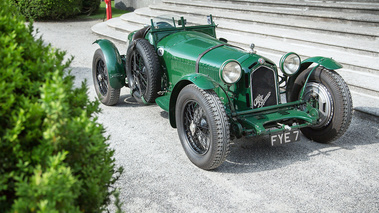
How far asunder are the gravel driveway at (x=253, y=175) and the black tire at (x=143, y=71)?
1.59ft

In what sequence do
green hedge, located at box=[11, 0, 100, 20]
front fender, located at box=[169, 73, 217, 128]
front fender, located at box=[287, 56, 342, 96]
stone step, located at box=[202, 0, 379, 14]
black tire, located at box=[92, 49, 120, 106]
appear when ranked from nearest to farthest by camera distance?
front fender, located at box=[169, 73, 217, 128], front fender, located at box=[287, 56, 342, 96], black tire, located at box=[92, 49, 120, 106], stone step, located at box=[202, 0, 379, 14], green hedge, located at box=[11, 0, 100, 20]

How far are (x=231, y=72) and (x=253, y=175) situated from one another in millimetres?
1123

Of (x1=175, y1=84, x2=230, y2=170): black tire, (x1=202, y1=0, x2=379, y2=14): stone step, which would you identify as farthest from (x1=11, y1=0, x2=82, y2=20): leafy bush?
(x1=175, y1=84, x2=230, y2=170): black tire

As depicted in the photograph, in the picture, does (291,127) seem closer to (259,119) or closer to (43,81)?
(259,119)

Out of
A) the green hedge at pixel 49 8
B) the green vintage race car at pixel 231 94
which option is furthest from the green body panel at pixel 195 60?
the green hedge at pixel 49 8

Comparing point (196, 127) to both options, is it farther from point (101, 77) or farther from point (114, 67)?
point (101, 77)

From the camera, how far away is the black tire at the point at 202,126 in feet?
12.9

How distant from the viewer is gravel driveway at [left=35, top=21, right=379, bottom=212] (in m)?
3.64

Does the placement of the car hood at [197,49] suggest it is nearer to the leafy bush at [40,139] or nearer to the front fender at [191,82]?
the front fender at [191,82]

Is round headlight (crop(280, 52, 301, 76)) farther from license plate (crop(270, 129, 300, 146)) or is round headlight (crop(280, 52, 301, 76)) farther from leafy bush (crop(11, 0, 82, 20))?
leafy bush (crop(11, 0, 82, 20))

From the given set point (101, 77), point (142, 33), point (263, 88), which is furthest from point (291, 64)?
point (101, 77)

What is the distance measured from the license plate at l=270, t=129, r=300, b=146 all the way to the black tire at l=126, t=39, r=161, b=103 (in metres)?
1.86

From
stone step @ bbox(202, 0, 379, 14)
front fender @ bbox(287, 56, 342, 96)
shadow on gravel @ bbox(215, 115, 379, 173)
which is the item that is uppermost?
stone step @ bbox(202, 0, 379, 14)

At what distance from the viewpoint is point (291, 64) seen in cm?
468
